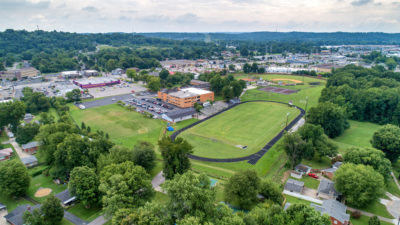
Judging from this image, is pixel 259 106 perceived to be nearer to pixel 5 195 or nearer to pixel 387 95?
pixel 387 95

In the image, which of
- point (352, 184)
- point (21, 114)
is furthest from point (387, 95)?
point (21, 114)

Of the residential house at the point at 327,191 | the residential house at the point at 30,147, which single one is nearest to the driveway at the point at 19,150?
the residential house at the point at 30,147

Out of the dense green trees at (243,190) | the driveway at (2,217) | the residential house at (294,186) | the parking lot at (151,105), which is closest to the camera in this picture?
the driveway at (2,217)

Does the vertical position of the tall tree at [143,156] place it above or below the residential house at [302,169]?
above

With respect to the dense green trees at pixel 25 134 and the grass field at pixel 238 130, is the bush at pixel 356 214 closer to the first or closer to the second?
the grass field at pixel 238 130

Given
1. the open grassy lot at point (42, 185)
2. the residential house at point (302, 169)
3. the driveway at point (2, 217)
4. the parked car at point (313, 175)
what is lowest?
the driveway at point (2, 217)
